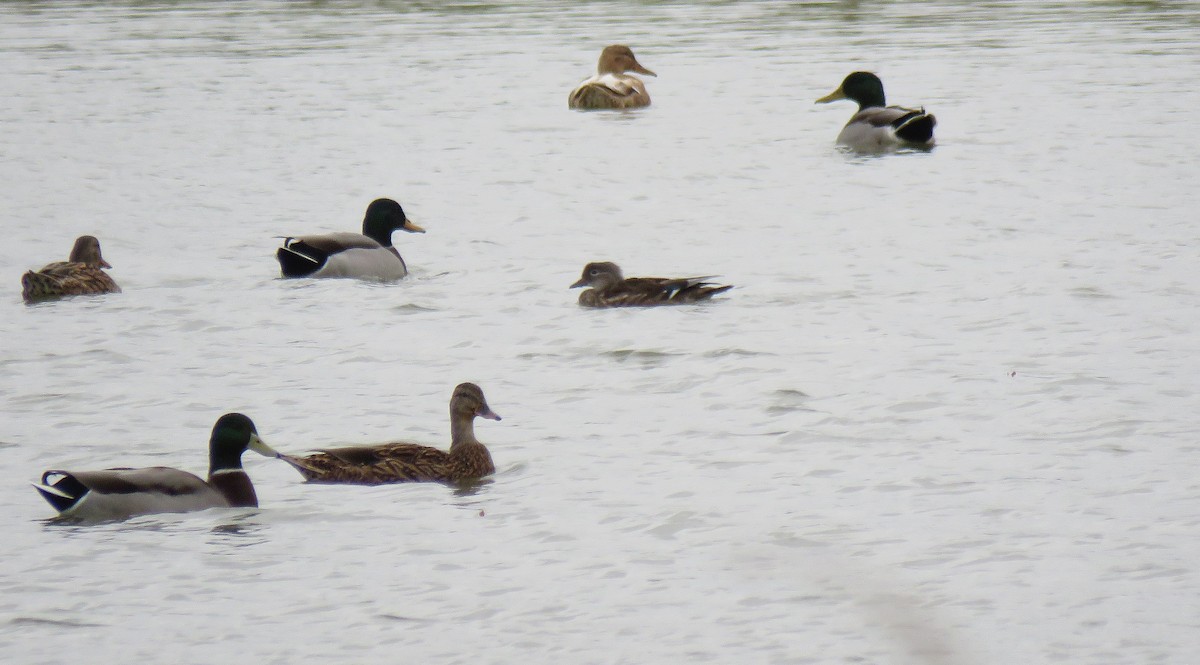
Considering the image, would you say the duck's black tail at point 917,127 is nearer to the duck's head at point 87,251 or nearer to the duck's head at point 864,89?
the duck's head at point 864,89

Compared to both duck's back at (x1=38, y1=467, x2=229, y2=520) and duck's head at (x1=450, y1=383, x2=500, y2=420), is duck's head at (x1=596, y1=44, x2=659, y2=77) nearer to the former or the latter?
duck's head at (x1=450, y1=383, x2=500, y2=420)

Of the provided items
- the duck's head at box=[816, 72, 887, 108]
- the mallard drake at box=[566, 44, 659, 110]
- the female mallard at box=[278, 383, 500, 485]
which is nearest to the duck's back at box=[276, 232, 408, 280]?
the female mallard at box=[278, 383, 500, 485]

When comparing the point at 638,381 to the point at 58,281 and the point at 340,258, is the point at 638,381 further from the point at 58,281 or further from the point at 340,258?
the point at 58,281

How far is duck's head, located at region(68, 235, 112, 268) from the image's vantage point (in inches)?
560

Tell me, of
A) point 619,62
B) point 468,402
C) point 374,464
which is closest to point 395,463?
point 374,464

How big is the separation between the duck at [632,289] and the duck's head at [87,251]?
3893mm

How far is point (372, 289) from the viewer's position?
1454 centimetres

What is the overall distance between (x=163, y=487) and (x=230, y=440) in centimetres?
41

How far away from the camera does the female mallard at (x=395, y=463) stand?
8.83 metres

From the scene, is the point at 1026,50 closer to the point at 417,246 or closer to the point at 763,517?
the point at 417,246

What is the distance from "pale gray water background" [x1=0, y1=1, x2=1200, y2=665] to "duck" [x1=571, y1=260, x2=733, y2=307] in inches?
5.8

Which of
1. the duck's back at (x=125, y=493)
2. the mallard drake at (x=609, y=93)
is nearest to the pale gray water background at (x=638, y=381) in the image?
the duck's back at (x=125, y=493)

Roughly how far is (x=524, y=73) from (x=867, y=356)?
20.1 meters

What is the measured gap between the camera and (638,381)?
11.0 meters
